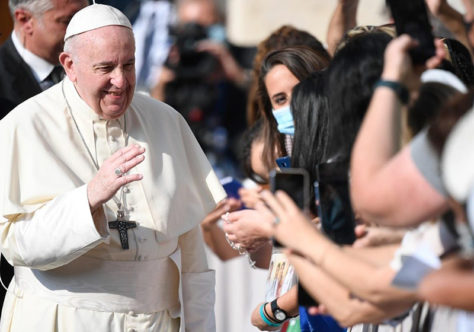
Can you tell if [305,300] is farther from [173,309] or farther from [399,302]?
[173,309]

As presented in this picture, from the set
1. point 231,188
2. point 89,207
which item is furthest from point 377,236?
point 231,188

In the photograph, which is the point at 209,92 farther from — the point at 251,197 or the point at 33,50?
the point at 251,197

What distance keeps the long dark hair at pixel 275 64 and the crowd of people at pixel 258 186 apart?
0.01 metres

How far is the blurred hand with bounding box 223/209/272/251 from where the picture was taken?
3489 mm

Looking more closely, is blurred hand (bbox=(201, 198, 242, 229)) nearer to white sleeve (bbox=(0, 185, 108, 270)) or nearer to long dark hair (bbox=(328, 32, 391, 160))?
white sleeve (bbox=(0, 185, 108, 270))

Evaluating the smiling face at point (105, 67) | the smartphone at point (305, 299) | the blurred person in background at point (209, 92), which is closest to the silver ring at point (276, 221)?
the smartphone at point (305, 299)

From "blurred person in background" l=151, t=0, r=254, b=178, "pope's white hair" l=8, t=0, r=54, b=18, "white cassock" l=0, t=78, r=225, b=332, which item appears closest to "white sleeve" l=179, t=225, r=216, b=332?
"white cassock" l=0, t=78, r=225, b=332

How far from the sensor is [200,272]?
444 centimetres

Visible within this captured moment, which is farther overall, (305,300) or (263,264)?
(263,264)

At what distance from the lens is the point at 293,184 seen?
3162mm

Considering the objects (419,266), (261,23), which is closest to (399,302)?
(419,266)

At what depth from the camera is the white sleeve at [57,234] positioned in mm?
3686

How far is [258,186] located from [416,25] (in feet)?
5.09

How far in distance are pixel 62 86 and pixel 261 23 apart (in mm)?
3784
